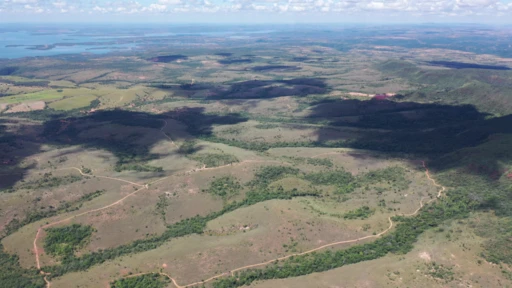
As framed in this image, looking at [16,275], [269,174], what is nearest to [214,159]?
[269,174]

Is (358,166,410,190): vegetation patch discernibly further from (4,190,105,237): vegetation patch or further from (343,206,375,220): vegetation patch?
(4,190,105,237): vegetation patch

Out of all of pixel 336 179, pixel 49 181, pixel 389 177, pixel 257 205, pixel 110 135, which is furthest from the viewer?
pixel 110 135

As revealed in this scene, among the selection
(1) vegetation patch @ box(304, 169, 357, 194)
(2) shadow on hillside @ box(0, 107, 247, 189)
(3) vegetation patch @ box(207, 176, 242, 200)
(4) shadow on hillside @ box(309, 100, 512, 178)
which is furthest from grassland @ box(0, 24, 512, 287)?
(4) shadow on hillside @ box(309, 100, 512, 178)

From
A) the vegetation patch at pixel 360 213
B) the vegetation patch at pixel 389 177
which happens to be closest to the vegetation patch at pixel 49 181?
the vegetation patch at pixel 360 213

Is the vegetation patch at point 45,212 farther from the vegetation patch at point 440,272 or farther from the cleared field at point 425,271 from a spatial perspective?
the vegetation patch at point 440,272

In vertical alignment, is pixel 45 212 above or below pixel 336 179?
above

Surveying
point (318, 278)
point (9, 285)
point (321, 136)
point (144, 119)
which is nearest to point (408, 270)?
point (318, 278)

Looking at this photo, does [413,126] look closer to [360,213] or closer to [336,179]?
Result: [336,179]

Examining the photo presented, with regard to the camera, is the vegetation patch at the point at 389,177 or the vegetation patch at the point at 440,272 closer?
the vegetation patch at the point at 440,272
